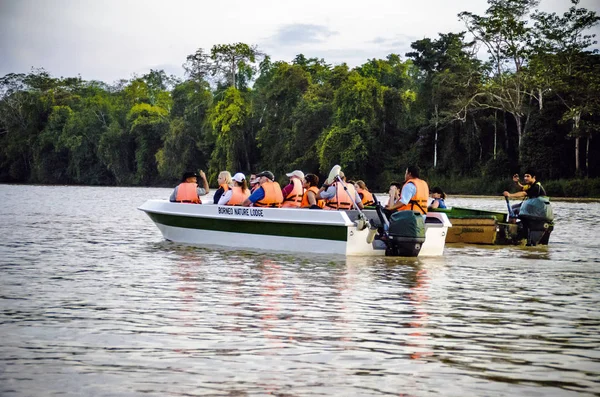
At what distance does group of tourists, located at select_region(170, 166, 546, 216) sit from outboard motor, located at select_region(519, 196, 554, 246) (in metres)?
0.19

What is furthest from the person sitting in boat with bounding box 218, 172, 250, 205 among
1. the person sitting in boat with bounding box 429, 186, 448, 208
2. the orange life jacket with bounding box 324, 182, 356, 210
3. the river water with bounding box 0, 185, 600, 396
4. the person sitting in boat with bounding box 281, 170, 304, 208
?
the person sitting in boat with bounding box 429, 186, 448, 208

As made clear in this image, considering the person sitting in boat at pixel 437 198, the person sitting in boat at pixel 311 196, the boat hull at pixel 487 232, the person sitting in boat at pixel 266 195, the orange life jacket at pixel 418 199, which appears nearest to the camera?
the orange life jacket at pixel 418 199

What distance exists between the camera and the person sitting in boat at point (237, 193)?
18.4 metres

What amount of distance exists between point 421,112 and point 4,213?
129 feet

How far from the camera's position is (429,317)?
9758 millimetres

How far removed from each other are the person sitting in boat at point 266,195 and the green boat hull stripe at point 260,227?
1.19ft

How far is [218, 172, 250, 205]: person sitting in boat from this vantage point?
60.3 feet

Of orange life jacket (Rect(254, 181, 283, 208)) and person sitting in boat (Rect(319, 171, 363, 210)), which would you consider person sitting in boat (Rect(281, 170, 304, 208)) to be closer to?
orange life jacket (Rect(254, 181, 283, 208))

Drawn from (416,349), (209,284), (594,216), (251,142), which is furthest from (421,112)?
(416,349)

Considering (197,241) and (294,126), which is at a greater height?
(294,126)

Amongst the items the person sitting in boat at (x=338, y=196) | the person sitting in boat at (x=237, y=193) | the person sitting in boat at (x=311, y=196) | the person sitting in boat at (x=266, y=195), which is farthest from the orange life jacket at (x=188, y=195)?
the person sitting in boat at (x=338, y=196)

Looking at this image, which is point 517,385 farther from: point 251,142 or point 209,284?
point 251,142

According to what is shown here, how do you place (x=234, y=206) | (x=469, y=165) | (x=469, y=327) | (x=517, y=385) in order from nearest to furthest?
1. (x=517, y=385)
2. (x=469, y=327)
3. (x=234, y=206)
4. (x=469, y=165)

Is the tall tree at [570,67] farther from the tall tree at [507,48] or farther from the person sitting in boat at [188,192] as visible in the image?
the person sitting in boat at [188,192]
